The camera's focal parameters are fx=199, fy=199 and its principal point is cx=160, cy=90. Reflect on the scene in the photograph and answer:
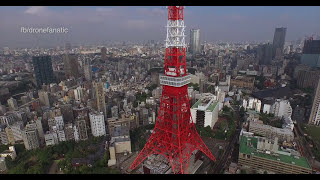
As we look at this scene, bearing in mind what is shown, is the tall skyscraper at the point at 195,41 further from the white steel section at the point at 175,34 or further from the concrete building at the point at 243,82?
the white steel section at the point at 175,34

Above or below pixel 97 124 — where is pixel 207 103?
above

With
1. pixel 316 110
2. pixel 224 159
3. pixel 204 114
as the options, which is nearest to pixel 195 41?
pixel 316 110

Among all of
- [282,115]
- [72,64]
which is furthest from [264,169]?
[72,64]

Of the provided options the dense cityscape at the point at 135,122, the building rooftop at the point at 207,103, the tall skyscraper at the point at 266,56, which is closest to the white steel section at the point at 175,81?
the dense cityscape at the point at 135,122

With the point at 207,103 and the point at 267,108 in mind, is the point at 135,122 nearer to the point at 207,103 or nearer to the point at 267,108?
the point at 207,103

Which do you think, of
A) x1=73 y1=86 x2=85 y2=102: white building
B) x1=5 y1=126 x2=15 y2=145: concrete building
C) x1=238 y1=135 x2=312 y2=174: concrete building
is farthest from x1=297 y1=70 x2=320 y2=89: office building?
x1=5 y1=126 x2=15 y2=145: concrete building

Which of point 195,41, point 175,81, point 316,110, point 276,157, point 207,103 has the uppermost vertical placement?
point 195,41

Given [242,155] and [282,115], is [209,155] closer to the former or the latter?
[242,155]
